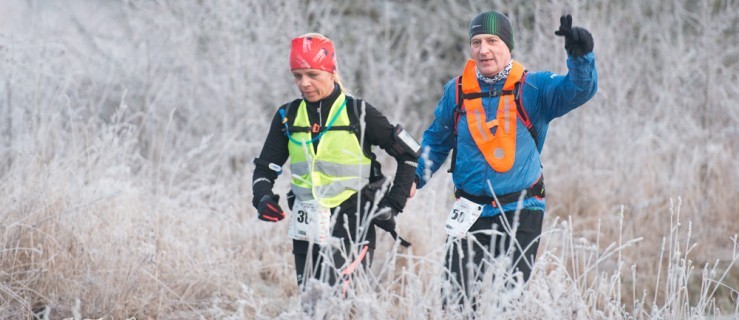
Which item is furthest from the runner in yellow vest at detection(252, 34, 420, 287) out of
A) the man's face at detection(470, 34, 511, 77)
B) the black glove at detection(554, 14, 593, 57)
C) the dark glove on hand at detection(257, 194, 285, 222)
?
the black glove at detection(554, 14, 593, 57)

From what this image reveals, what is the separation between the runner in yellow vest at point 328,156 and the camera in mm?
3814

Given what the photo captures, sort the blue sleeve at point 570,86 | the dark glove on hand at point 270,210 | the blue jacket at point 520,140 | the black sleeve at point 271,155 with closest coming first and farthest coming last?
the blue sleeve at point 570,86 → the blue jacket at point 520,140 → the dark glove on hand at point 270,210 → the black sleeve at point 271,155

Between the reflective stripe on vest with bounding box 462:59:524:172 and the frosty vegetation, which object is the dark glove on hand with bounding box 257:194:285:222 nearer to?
the frosty vegetation

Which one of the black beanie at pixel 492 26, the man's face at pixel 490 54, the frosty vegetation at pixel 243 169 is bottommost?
the frosty vegetation at pixel 243 169

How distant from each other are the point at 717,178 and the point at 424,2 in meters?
5.80

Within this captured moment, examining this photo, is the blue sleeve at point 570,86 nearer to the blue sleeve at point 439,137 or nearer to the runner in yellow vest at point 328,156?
the blue sleeve at point 439,137

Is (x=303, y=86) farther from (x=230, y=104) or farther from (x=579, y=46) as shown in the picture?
(x=230, y=104)

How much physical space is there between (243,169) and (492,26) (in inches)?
162

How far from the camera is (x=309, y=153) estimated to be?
382 cm

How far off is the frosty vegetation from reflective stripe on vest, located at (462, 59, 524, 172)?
1.52 ft

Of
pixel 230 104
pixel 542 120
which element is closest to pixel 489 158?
pixel 542 120

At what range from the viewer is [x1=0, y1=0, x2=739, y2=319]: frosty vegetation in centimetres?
428

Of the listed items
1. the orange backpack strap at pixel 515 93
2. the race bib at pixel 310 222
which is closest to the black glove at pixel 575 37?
the orange backpack strap at pixel 515 93

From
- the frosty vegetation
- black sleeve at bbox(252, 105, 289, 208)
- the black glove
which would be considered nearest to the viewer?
the black glove
